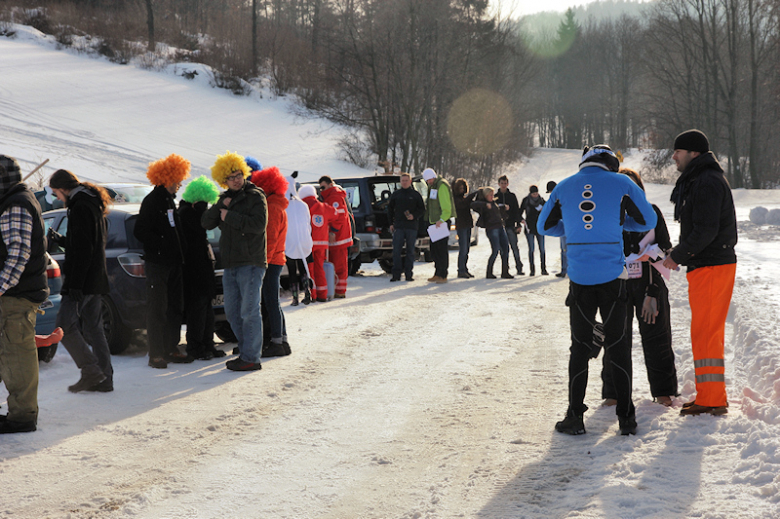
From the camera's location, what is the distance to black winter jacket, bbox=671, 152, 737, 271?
5105mm

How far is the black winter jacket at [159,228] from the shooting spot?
7055 mm

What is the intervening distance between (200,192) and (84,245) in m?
1.77

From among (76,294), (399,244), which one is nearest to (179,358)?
(76,294)

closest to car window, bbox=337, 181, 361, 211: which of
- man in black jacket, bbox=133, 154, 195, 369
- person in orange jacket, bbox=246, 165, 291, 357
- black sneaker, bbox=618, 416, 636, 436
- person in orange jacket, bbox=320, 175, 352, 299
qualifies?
person in orange jacket, bbox=320, 175, 352, 299

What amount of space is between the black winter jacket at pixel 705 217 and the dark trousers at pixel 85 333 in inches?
184

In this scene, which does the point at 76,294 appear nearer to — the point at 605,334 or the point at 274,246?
the point at 274,246

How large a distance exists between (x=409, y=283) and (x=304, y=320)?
13.5 ft

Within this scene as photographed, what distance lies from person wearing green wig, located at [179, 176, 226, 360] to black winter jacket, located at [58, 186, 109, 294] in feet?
4.57

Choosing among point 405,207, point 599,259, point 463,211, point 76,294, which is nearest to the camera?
point 599,259

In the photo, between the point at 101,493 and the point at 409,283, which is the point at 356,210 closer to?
the point at 409,283

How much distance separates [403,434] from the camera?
5.21 meters

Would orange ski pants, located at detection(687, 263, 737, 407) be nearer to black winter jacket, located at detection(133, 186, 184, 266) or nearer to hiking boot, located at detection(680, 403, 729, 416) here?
hiking boot, located at detection(680, 403, 729, 416)

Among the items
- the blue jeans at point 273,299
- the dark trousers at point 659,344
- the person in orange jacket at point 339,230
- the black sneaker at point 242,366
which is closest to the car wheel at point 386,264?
the person in orange jacket at point 339,230

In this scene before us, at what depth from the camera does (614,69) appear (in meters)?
89.1
